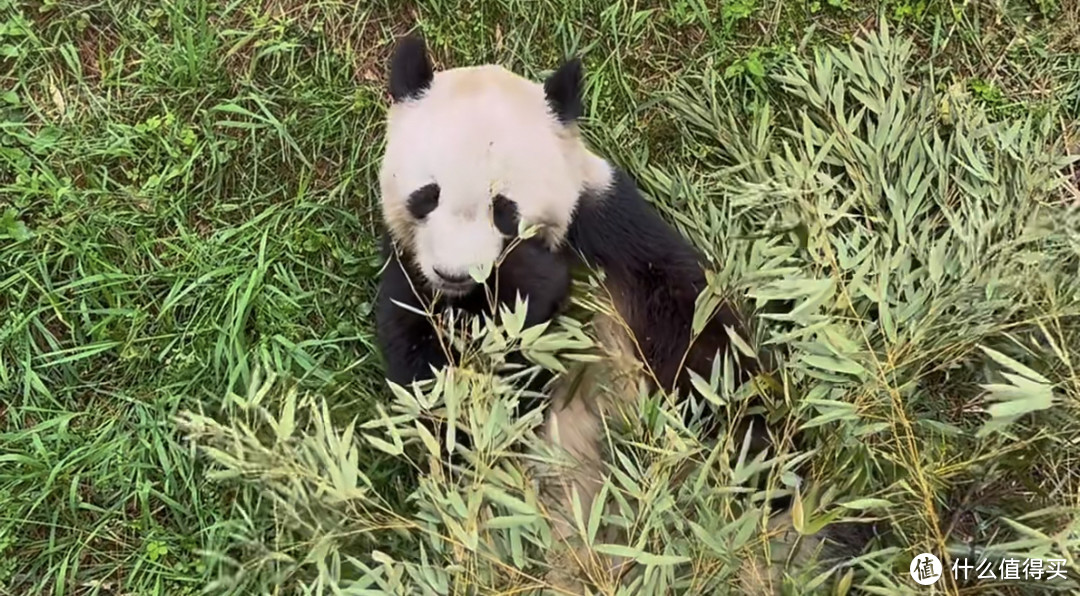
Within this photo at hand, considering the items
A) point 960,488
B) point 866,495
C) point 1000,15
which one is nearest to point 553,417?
point 866,495

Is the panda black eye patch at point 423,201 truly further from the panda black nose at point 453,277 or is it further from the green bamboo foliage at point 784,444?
the green bamboo foliage at point 784,444

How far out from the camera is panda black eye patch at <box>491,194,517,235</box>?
1978mm

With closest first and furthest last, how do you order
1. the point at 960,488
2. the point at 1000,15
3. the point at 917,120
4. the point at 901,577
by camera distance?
the point at 901,577 → the point at 960,488 → the point at 917,120 → the point at 1000,15

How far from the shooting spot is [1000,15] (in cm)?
274

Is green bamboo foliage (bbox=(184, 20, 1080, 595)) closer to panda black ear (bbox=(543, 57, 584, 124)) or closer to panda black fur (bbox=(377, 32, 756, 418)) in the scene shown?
panda black fur (bbox=(377, 32, 756, 418))

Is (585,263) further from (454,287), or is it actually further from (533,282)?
(454,287)

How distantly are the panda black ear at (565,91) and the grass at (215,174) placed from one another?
533 mm

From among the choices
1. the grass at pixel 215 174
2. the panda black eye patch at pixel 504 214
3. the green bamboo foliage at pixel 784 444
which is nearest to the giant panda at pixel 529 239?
the panda black eye patch at pixel 504 214

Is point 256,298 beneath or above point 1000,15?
beneath

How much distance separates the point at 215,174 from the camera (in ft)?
8.96

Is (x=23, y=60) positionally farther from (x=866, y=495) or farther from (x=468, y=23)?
(x=866, y=495)

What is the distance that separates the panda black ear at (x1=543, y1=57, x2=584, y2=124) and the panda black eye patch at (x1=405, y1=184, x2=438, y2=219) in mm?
358

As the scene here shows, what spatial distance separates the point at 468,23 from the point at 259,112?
2.12 feet

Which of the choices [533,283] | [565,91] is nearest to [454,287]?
[533,283]
